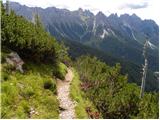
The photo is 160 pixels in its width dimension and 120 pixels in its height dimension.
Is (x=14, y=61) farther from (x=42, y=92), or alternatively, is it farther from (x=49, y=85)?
(x=42, y=92)

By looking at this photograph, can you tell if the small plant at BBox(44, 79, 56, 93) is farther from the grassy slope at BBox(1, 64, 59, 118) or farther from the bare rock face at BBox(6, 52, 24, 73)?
the bare rock face at BBox(6, 52, 24, 73)

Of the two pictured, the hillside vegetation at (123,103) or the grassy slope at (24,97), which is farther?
the hillside vegetation at (123,103)

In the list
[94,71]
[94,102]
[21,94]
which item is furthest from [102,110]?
[94,71]

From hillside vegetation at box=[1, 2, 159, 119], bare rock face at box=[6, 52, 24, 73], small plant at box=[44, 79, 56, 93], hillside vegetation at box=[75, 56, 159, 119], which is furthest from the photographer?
small plant at box=[44, 79, 56, 93]

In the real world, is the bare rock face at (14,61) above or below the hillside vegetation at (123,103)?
above

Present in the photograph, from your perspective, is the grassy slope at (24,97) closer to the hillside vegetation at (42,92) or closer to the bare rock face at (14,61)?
the hillside vegetation at (42,92)

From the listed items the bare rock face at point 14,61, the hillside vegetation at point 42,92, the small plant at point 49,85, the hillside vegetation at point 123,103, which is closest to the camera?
the hillside vegetation at point 42,92

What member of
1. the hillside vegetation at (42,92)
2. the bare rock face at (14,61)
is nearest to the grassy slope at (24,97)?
the hillside vegetation at (42,92)

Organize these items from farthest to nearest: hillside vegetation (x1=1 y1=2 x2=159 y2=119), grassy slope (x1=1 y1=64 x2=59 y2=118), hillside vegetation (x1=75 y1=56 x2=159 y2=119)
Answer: hillside vegetation (x1=75 y1=56 x2=159 y2=119), hillside vegetation (x1=1 y1=2 x2=159 y2=119), grassy slope (x1=1 y1=64 x2=59 y2=118)

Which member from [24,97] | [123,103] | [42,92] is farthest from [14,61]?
[123,103]

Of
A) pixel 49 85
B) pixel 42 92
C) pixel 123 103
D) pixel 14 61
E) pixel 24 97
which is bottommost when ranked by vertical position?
pixel 123 103

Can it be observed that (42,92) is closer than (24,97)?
No

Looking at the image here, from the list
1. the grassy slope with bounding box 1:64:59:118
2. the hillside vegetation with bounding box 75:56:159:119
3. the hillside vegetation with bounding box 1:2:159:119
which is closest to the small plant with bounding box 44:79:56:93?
the hillside vegetation with bounding box 1:2:159:119

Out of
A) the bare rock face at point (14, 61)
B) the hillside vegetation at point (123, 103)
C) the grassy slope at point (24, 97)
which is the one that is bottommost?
the hillside vegetation at point (123, 103)
